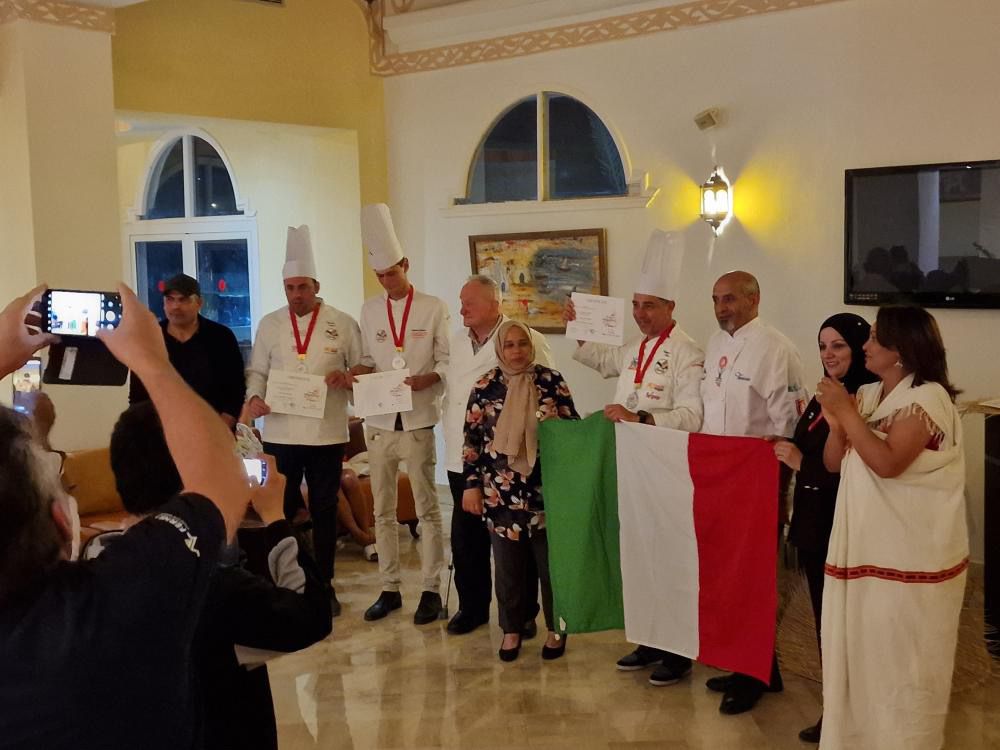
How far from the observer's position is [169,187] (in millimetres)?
9156

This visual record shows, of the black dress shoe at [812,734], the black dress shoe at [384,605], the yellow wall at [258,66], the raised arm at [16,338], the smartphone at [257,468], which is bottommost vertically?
the black dress shoe at [812,734]

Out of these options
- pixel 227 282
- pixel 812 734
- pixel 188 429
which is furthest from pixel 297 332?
pixel 227 282

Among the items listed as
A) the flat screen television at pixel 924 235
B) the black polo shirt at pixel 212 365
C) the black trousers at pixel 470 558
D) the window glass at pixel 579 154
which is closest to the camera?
the black trousers at pixel 470 558

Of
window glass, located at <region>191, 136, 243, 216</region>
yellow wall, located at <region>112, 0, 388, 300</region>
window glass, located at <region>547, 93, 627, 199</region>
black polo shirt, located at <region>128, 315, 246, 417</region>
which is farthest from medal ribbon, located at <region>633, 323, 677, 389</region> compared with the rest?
window glass, located at <region>191, 136, 243, 216</region>

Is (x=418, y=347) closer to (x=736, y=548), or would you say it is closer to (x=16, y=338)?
(x=736, y=548)

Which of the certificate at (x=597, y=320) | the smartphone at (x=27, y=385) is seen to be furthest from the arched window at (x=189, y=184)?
the certificate at (x=597, y=320)

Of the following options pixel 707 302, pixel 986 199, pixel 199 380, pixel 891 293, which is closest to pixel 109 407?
pixel 199 380

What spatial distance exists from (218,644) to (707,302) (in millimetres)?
4861

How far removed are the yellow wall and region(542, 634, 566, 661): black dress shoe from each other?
378 cm

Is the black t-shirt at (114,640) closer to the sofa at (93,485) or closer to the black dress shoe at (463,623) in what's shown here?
the black dress shoe at (463,623)

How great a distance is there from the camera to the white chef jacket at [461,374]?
4582 mm

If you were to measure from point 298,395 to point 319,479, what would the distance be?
41cm

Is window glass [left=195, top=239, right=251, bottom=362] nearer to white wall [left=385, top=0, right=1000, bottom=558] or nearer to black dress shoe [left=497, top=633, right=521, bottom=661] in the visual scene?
white wall [left=385, top=0, right=1000, bottom=558]

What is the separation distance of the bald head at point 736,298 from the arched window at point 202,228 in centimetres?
528
